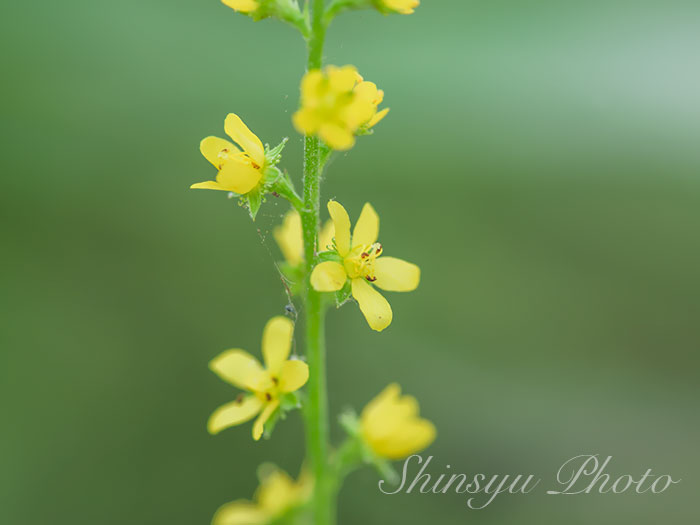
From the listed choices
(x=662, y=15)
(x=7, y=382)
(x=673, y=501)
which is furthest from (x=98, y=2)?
(x=673, y=501)

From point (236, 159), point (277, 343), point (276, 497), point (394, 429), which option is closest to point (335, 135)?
point (236, 159)

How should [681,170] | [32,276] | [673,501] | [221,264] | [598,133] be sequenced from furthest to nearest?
[598,133], [681,170], [221,264], [32,276], [673,501]

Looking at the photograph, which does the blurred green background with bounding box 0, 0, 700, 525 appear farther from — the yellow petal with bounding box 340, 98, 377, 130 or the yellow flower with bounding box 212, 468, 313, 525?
Result: the yellow petal with bounding box 340, 98, 377, 130

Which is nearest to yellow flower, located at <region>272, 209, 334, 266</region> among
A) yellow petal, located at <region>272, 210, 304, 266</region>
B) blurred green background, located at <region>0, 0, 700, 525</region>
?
yellow petal, located at <region>272, 210, 304, 266</region>

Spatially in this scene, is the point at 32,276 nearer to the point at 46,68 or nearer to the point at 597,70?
the point at 46,68

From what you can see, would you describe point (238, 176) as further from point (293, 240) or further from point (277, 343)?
point (277, 343)

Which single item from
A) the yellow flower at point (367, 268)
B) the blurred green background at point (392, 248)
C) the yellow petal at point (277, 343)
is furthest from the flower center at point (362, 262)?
the blurred green background at point (392, 248)

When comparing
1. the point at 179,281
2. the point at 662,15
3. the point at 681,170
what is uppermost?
the point at 662,15
